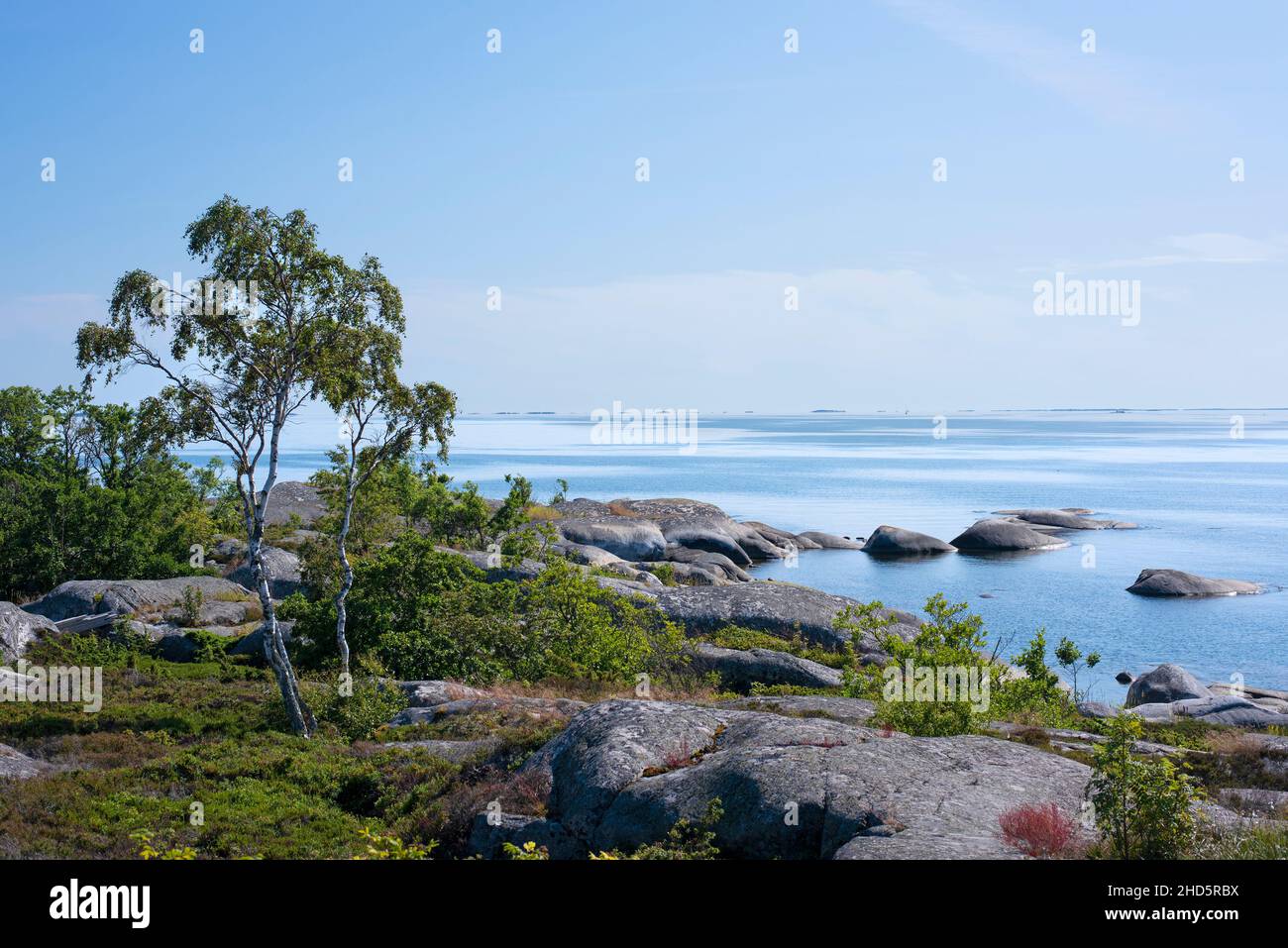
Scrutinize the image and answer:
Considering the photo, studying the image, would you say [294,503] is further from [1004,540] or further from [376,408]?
[1004,540]

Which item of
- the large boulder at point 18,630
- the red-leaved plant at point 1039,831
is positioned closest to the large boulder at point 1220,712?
the red-leaved plant at point 1039,831

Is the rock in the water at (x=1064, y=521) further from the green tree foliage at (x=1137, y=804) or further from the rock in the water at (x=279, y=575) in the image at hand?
the green tree foliage at (x=1137, y=804)

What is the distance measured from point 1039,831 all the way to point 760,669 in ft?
63.4

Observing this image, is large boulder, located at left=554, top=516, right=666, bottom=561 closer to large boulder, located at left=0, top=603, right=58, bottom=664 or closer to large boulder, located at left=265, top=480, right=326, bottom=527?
large boulder, located at left=265, top=480, right=326, bottom=527

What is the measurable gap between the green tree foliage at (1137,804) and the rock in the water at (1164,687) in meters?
26.6

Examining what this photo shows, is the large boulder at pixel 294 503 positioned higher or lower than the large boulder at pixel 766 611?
higher

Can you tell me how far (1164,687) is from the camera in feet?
112

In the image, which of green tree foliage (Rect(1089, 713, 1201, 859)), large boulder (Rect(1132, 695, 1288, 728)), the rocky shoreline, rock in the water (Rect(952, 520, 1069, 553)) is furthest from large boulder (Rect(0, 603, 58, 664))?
rock in the water (Rect(952, 520, 1069, 553))

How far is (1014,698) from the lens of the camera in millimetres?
23984

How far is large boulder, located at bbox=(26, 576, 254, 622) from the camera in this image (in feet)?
116

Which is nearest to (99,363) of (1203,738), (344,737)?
(344,737)

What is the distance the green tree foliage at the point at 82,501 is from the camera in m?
40.5

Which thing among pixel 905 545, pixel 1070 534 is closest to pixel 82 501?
pixel 905 545
